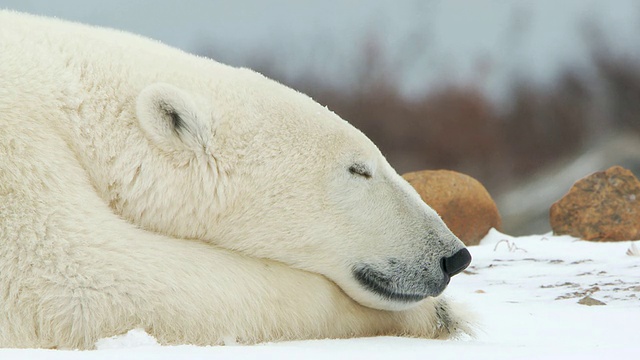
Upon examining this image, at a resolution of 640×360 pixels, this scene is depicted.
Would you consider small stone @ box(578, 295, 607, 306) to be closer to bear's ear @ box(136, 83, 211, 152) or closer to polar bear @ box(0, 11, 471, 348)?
polar bear @ box(0, 11, 471, 348)

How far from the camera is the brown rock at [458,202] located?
7.52 meters

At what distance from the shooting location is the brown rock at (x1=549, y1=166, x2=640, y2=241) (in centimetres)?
684

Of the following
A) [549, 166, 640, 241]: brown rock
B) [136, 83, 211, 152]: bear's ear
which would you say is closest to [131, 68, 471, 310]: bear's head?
[136, 83, 211, 152]: bear's ear

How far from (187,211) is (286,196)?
285 millimetres

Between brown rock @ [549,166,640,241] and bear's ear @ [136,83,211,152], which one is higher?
brown rock @ [549,166,640,241]

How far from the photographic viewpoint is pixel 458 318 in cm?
241

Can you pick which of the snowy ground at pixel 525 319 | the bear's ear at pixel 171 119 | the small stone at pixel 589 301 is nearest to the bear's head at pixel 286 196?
the bear's ear at pixel 171 119

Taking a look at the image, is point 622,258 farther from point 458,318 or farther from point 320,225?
point 320,225

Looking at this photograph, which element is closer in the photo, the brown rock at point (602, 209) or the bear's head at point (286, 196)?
the bear's head at point (286, 196)

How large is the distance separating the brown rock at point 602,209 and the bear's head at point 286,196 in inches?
197

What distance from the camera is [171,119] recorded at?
2.09 meters

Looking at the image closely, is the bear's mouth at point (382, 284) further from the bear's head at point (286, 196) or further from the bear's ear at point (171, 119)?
the bear's ear at point (171, 119)

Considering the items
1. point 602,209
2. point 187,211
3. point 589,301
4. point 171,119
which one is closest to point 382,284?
point 187,211

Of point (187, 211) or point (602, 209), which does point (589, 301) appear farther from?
point (602, 209)
